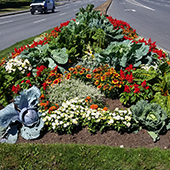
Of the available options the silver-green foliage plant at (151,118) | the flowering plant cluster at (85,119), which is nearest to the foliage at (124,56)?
the silver-green foliage plant at (151,118)

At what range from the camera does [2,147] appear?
2.83 metres

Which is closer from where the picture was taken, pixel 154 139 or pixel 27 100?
pixel 154 139

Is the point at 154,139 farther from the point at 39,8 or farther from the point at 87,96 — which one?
the point at 39,8

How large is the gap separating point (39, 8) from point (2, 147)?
22804mm

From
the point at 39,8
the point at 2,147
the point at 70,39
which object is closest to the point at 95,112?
the point at 2,147

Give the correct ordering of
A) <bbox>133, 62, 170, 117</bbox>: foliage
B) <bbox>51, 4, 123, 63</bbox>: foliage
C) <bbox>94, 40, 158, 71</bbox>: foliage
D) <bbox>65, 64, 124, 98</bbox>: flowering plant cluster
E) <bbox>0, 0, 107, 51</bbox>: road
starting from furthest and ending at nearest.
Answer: <bbox>0, 0, 107, 51</bbox>: road
<bbox>51, 4, 123, 63</bbox>: foliage
<bbox>94, 40, 158, 71</bbox>: foliage
<bbox>65, 64, 124, 98</bbox>: flowering plant cluster
<bbox>133, 62, 170, 117</bbox>: foliage

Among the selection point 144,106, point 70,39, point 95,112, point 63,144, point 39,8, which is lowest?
point 39,8

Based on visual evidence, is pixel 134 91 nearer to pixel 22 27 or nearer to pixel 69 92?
pixel 69 92

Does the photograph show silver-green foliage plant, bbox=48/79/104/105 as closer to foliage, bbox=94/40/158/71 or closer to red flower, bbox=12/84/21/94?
red flower, bbox=12/84/21/94

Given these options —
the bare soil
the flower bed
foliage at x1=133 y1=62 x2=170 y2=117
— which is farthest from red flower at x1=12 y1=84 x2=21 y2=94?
foliage at x1=133 y1=62 x2=170 y2=117

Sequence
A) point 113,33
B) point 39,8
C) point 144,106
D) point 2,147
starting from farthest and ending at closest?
point 39,8 → point 113,33 → point 144,106 → point 2,147

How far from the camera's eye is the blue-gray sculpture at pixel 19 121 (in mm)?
3094

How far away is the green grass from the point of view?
8.23 feet

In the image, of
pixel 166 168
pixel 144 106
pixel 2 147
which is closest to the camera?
pixel 166 168
